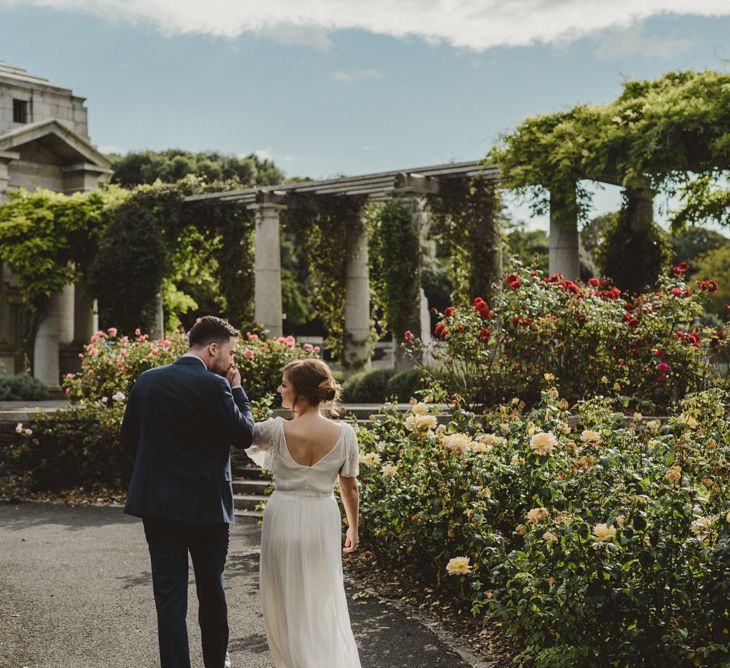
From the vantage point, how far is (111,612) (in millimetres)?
6074

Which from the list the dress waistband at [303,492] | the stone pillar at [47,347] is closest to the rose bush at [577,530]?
the dress waistband at [303,492]

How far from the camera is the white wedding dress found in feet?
14.2

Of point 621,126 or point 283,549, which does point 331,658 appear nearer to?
point 283,549

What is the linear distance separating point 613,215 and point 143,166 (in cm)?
2617

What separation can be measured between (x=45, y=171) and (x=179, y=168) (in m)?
15.3

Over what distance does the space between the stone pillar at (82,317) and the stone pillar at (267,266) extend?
212 inches

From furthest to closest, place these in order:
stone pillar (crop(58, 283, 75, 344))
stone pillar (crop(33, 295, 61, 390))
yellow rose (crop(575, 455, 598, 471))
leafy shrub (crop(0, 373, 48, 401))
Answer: stone pillar (crop(58, 283, 75, 344)) → stone pillar (crop(33, 295, 61, 390)) → leafy shrub (crop(0, 373, 48, 401)) → yellow rose (crop(575, 455, 598, 471))

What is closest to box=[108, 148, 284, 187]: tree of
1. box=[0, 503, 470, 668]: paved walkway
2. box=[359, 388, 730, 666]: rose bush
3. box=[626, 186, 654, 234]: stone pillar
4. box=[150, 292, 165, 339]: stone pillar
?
box=[150, 292, 165, 339]: stone pillar

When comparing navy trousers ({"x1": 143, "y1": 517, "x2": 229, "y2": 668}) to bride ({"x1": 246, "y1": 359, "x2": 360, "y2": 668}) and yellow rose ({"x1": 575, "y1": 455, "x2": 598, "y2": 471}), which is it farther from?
yellow rose ({"x1": 575, "y1": 455, "x2": 598, "y2": 471})

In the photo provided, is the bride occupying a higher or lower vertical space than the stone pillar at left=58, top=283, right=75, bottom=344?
lower

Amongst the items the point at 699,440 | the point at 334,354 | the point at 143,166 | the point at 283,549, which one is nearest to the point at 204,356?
the point at 283,549

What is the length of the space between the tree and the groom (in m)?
33.5

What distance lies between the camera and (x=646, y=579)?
4.07 metres

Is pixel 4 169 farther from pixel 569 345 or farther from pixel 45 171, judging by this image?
pixel 569 345
